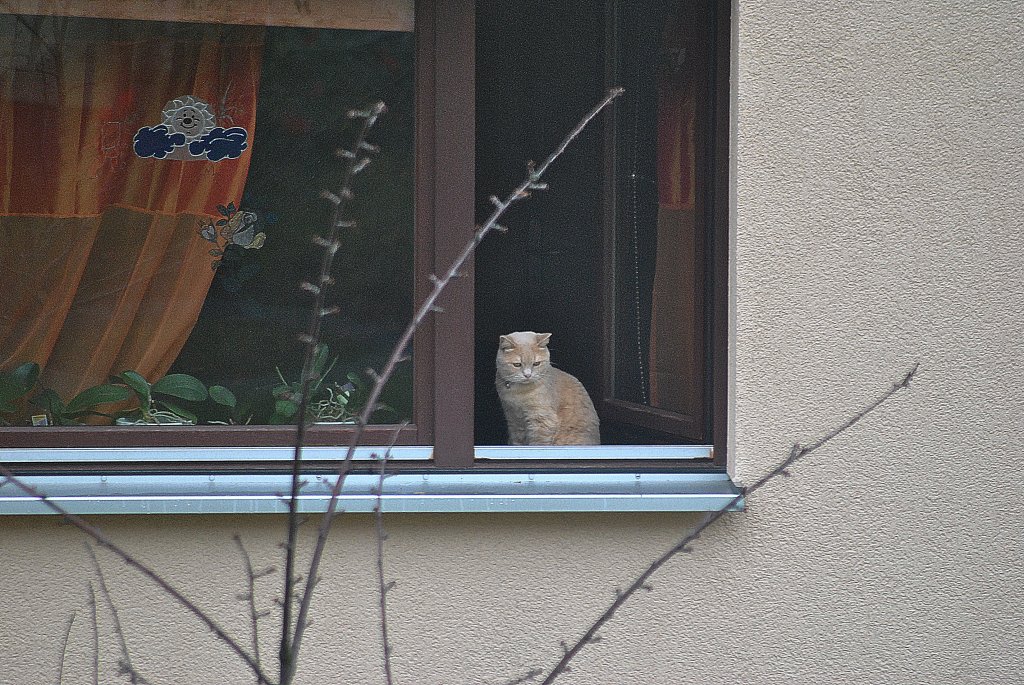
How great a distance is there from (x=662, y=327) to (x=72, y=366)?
184cm

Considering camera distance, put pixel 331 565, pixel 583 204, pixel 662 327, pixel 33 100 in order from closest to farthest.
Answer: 1. pixel 331 565
2. pixel 33 100
3. pixel 662 327
4. pixel 583 204

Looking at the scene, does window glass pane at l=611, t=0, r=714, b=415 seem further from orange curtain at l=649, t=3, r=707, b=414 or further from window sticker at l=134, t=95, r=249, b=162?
window sticker at l=134, t=95, r=249, b=162

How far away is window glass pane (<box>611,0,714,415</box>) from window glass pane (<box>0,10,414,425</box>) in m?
0.82

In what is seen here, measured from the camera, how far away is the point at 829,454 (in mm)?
2961

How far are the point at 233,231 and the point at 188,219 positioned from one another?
15 cm

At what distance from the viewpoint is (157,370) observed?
3170mm

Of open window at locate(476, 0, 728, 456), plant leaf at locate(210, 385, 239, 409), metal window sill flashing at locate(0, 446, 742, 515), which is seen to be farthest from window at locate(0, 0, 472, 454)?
open window at locate(476, 0, 728, 456)

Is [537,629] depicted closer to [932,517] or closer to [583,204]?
[932,517]

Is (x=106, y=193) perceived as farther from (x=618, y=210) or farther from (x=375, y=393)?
(x=375, y=393)

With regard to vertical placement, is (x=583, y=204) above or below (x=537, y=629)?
above

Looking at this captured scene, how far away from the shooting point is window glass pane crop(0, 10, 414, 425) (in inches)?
121

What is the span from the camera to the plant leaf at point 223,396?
3.12 metres

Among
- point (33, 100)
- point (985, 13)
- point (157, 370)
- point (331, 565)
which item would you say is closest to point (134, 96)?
point (33, 100)

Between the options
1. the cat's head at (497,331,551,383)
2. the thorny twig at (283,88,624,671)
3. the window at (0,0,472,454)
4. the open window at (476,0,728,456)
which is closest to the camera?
the thorny twig at (283,88,624,671)
